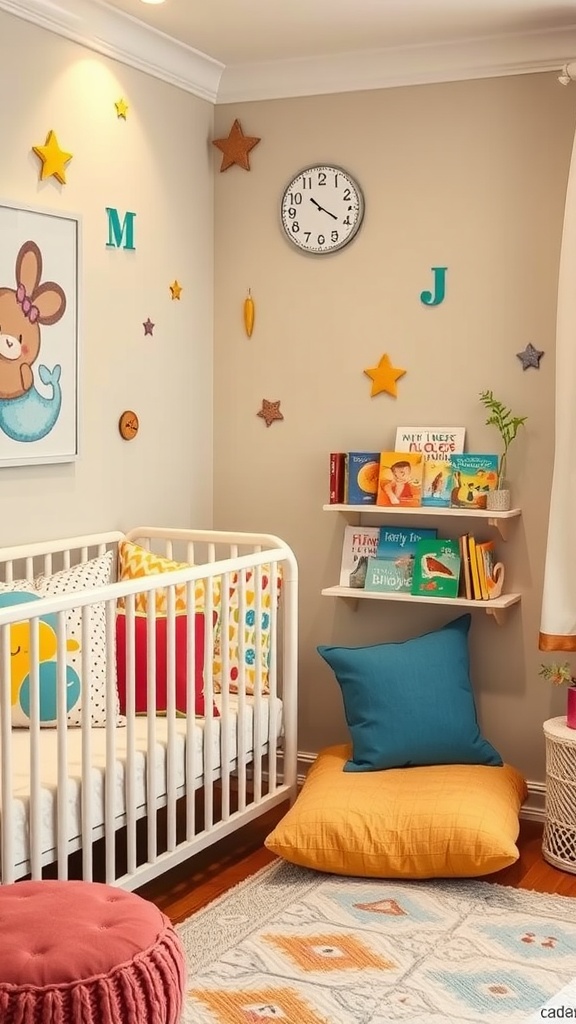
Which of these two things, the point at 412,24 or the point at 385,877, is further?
the point at 412,24

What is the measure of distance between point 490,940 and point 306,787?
2.57 feet

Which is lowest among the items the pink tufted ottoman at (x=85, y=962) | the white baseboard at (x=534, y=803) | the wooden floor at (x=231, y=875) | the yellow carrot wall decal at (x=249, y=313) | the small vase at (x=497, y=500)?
the wooden floor at (x=231, y=875)

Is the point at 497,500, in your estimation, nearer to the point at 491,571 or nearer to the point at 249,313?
the point at 491,571

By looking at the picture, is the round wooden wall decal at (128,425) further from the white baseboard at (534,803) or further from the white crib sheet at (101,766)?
the white baseboard at (534,803)

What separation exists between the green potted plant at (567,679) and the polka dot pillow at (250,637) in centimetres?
80

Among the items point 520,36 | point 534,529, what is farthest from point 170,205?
point 534,529

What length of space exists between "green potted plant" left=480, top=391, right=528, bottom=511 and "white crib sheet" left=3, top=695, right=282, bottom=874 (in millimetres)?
882

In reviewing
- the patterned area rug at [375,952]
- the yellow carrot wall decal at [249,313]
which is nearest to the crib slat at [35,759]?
the patterned area rug at [375,952]

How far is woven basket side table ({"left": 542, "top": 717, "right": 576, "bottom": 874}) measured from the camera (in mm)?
3264

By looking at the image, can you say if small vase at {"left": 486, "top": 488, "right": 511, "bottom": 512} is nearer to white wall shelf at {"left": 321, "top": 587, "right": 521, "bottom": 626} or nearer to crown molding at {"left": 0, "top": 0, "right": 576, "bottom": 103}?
white wall shelf at {"left": 321, "top": 587, "right": 521, "bottom": 626}

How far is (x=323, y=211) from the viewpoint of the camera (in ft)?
12.7

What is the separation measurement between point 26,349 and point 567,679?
1731 mm

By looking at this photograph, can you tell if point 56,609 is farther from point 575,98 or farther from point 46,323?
point 575,98

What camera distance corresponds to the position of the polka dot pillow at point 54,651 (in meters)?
2.84
